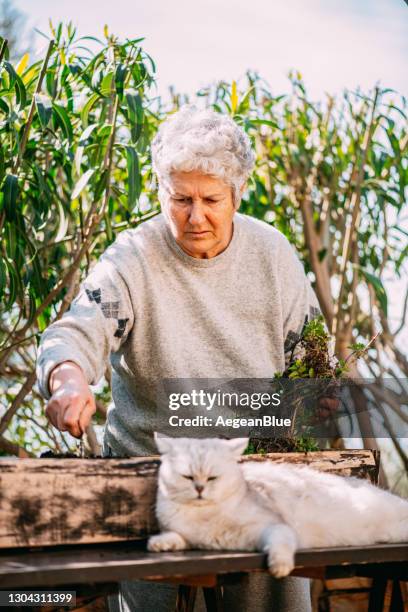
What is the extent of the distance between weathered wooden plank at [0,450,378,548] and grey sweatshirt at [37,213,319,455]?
0.48m

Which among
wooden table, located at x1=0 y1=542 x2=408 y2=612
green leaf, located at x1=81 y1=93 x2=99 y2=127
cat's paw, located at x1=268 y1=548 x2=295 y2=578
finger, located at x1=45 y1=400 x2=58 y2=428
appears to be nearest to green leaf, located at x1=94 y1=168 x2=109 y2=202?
green leaf, located at x1=81 y1=93 x2=99 y2=127

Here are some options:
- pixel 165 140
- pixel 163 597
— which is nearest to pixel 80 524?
pixel 163 597

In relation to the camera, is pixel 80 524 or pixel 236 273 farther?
pixel 236 273

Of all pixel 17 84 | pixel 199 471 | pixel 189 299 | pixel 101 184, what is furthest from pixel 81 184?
pixel 199 471

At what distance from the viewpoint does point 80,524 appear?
1533mm

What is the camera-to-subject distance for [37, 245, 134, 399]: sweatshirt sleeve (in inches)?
70.0

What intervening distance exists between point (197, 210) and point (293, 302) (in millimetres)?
440

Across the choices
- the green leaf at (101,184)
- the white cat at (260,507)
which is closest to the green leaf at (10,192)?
the green leaf at (101,184)

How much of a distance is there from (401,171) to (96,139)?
159 centimetres

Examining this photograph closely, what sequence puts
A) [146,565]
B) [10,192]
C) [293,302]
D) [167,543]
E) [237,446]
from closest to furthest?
[146,565], [167,543], [237,446], [293,302], [10,192]

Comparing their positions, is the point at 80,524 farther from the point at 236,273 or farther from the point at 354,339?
the point at 354,339

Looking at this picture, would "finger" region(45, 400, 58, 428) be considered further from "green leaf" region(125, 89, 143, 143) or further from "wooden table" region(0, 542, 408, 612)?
"green leaf" region(125, 89, 143, 143)

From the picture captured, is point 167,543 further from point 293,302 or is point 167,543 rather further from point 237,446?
point 293,302

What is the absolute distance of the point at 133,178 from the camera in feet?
9.29
